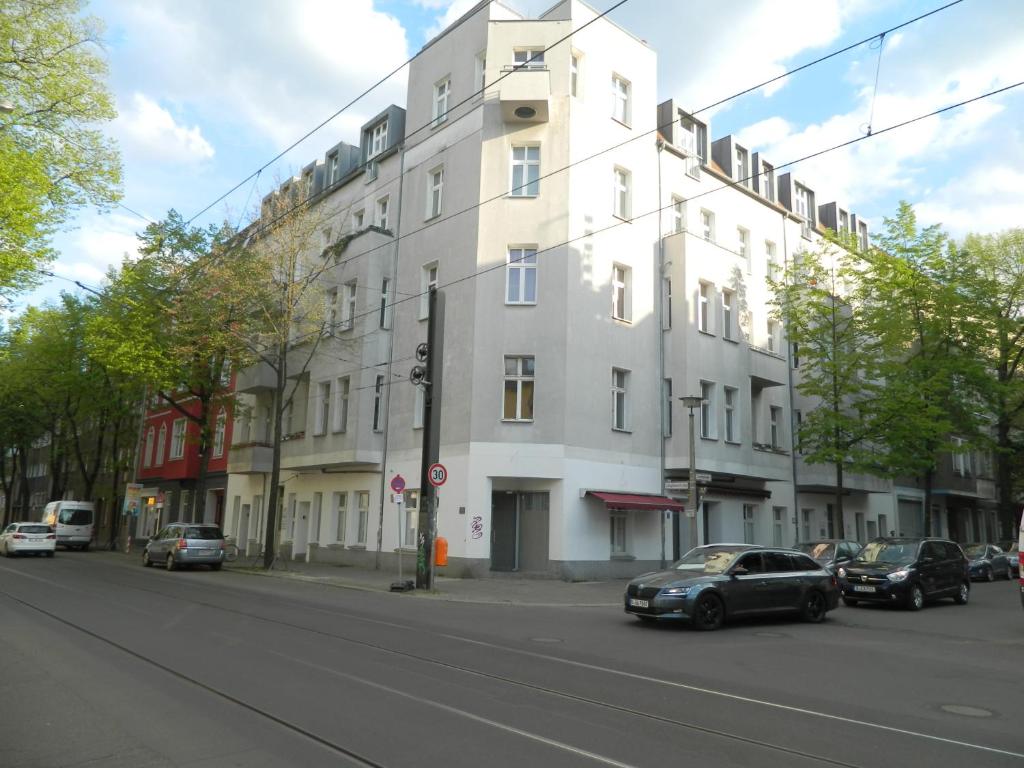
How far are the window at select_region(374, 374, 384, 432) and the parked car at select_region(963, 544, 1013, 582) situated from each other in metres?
23.7

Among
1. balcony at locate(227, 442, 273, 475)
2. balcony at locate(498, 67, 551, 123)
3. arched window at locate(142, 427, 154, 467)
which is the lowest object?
balcony at locate(227, 442, 273, 475)

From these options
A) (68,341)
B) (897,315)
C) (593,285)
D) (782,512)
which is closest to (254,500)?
(68,341)

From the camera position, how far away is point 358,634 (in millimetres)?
11773

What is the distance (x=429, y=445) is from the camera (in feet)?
68.3

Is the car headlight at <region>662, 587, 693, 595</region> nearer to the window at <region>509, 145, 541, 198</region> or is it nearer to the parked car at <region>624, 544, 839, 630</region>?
the parked car at <region>624, 544, 839, 630</region>

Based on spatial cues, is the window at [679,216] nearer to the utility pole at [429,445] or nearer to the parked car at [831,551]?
the utility pole at [429,445]

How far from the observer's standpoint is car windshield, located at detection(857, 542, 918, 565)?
19.1m

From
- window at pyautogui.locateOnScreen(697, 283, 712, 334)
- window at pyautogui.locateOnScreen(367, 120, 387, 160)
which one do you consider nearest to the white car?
window at pyautogui.locateOnScreen(367, 120, 387, 160)

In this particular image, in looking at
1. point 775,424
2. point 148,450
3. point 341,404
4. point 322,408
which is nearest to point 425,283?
point 341,404

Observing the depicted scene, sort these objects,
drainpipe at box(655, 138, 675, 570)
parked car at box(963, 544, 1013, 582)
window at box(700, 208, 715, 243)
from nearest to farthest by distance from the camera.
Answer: drainpipe at box(655, 138, 675, 570)
parked car at box(963, 544, 1013, 582)
window at box(700, 208, 715, 243)

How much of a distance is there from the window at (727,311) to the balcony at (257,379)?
19.4m

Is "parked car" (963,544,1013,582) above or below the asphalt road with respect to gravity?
above

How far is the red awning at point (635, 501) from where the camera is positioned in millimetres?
24562

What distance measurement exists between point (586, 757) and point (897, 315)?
93.6ft
